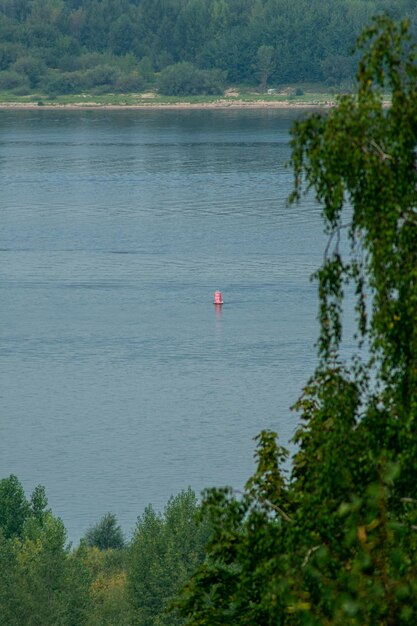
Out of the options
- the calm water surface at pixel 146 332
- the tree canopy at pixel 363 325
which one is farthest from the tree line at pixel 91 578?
the tree canopy at pixel 363 325

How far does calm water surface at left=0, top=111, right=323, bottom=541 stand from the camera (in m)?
61.5

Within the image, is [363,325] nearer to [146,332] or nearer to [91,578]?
[91,578]

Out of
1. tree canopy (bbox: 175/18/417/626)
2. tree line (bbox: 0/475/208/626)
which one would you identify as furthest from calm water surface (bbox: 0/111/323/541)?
tree canopy (bbox: 175/18/417/626)

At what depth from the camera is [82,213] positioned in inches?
4796

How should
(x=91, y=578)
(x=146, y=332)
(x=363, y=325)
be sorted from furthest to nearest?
(x=146, y=332), (x=91, y=578), (x=363, y=325)

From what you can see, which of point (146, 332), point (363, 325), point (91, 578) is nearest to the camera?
point (363, 325)

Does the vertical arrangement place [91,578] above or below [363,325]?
below

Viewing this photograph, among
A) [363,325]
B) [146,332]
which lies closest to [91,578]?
[363,325]

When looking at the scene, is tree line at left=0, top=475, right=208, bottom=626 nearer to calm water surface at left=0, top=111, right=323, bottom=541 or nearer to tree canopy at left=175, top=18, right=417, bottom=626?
calm water surface at left=0, top=111, right=323, bottom=541

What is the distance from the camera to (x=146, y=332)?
81062mm

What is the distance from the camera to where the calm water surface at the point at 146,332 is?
61531 millimetres

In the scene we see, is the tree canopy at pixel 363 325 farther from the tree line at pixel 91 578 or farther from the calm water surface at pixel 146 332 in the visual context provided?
the calm water surface at pixel 146 332

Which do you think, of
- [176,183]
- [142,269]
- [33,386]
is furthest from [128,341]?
[176,183]

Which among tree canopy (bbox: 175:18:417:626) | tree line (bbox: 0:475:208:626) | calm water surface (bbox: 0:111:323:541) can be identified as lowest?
tree line (bbox: 0:475:208:626)
